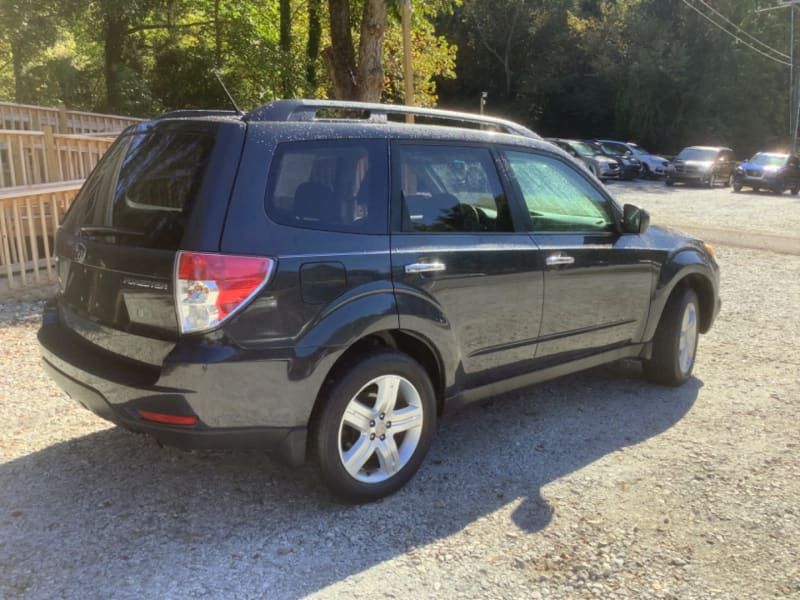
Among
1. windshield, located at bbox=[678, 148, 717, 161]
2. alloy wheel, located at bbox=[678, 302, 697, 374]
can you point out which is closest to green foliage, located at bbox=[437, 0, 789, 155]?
windshield, located at bbox=[678, 148, 717, 161]

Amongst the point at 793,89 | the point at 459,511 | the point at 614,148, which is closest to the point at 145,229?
the point at 459,511

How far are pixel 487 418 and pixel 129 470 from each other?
2.19m

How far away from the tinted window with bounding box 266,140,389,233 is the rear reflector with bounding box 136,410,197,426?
3.00ft

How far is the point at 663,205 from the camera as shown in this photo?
844 inches

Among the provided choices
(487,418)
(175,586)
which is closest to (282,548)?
(175,586)

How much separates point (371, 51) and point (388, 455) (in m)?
9.83

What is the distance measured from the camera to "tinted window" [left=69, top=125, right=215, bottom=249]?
10.6 ft

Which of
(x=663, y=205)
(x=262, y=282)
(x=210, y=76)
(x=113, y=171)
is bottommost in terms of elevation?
(x=663, y=205)

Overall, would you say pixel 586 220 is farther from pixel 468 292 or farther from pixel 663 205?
pixel 663 205

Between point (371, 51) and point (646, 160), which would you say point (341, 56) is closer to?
point (371, 51)

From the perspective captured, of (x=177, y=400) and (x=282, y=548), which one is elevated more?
(x=177, y=400)

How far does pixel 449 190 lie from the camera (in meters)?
4.04

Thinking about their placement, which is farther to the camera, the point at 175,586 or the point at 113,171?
the point at 113,171

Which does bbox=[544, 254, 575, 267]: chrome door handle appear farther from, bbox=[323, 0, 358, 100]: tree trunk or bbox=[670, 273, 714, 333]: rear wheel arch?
bbox=[323, 0, 358, 100]: tree trunk
